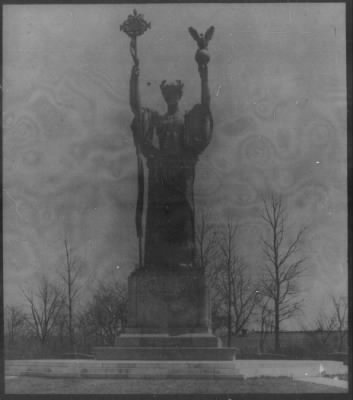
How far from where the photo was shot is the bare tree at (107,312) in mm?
19047

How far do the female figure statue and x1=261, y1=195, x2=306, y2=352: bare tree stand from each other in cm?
137

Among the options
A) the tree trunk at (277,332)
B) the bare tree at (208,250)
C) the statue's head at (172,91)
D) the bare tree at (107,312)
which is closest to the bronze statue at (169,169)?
the statue's head at (172,91)

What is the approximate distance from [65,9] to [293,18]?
3.81 metres

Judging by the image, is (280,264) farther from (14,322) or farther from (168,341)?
(14,322)

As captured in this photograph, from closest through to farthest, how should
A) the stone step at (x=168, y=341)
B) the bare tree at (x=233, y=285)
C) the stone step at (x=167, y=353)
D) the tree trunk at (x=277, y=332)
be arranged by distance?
the stone step at (x=167, y=353) → the stone step at (x=168, y=341) → the bare tree at (x=233, y=285) → the tree trunk at (x=277, y=332)

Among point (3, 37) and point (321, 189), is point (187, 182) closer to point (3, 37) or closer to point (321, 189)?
point (321, 189)

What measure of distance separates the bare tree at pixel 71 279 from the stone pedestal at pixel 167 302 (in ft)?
3.15

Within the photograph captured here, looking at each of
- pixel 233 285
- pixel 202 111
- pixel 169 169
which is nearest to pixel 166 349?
pixel 233 285

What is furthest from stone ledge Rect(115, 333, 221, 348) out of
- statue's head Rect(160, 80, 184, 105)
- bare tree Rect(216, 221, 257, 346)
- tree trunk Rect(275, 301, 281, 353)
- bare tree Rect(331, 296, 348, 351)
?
statue's head Rect(160, 80, 184, 105)

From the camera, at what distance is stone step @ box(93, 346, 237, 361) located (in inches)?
719

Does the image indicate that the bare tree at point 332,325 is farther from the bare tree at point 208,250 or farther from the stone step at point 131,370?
the stone step at point 131,370

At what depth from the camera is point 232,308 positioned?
19.2m

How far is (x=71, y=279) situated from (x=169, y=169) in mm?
2604

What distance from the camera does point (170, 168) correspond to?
64.2ft
